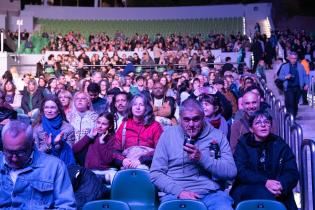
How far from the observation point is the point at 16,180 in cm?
386

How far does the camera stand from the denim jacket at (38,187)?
388 cm

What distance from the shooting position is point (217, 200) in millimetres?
5141

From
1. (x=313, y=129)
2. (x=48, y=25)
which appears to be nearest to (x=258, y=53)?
(x=313, y=129)

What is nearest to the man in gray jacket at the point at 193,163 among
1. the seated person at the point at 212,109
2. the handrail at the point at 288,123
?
the seated person at the point at 212,109

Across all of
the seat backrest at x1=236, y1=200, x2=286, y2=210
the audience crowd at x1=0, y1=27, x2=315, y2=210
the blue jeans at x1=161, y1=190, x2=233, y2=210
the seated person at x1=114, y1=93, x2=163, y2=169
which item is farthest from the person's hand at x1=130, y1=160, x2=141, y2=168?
the seat backrest at x1=236, y1=200, x2=286, y2=210

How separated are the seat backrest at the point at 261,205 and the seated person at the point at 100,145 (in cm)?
221

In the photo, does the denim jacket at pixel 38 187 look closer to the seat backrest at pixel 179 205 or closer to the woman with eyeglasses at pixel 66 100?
the seat backrest at pixel 179 205

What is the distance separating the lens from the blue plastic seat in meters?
5.77

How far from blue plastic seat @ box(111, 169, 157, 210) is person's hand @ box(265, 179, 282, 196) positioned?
108 cm

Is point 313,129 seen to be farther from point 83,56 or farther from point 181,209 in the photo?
point 83,56

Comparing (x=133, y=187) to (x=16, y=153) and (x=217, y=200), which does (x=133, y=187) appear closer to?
(x=217, y=200)

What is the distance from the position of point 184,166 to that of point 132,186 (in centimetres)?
69

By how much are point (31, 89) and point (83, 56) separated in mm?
10926

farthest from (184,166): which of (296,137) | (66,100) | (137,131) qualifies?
(66,100)
